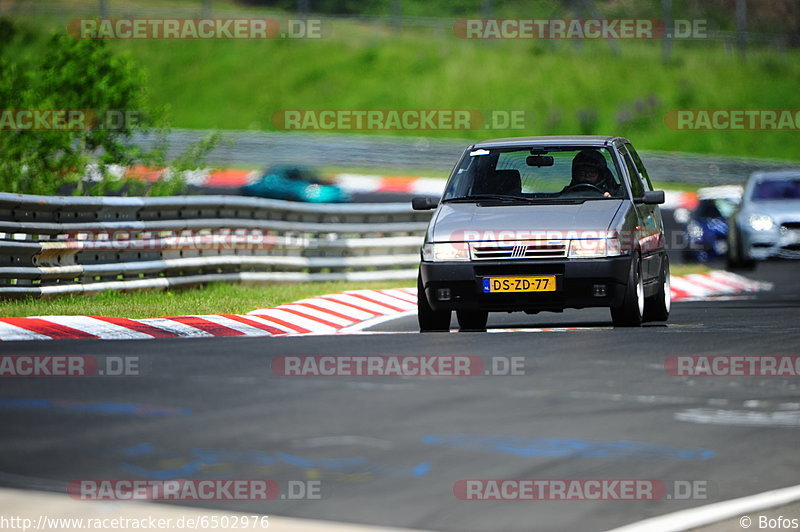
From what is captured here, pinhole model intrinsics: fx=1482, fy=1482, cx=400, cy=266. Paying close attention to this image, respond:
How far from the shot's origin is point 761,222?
2114 centimetres

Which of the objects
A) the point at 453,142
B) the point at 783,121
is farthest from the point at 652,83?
the point at 453,142

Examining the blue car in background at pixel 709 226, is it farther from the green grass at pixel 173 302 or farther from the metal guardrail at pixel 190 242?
the green grass at pixel 173 302

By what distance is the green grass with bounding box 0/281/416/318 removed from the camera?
13266mm

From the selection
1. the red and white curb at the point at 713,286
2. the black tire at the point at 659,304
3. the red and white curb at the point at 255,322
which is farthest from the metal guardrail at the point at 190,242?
the black tire at the point at 659,304

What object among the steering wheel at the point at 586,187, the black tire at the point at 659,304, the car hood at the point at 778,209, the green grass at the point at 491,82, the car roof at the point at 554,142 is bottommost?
the black tire at the point at 659,304

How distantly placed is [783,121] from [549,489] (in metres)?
49.6

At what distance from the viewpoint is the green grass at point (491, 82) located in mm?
52312

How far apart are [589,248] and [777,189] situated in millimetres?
11091

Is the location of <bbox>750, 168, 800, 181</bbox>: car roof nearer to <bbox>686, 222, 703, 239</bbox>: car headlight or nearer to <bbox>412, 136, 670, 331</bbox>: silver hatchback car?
<bbox>686, 222, 703, 239</bbox>: car headlight

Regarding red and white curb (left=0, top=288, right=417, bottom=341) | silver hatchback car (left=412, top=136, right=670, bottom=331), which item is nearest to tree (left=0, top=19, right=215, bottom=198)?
red and white curb (left=0, top=288, right=417, bottom=341)

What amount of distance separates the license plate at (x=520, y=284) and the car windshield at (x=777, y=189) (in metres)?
10.8

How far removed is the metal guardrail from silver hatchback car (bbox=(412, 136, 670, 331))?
3.84 m

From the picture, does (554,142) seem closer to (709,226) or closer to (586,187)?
(586,187)

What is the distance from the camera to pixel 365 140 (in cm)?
4441
